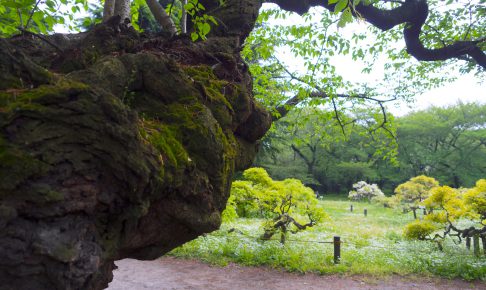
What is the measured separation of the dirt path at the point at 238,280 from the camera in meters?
7.58

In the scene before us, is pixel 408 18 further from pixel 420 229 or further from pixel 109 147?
pixel 420 229

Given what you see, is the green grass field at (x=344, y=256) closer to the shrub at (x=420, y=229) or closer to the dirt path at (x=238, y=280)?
the dirt path at (x=238, y=280)

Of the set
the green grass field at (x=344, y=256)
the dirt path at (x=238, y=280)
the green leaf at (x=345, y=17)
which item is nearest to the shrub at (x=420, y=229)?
→ the green grass field at (x=344, y=256)

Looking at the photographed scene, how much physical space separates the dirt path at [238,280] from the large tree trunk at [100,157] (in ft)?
19.4

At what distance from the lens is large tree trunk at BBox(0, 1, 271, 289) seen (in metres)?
1.33

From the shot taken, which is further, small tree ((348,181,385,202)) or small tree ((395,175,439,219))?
small tree ((348,181,385,202))

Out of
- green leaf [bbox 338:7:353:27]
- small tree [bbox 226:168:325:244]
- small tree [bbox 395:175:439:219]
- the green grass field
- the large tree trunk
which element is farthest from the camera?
small tree [bbox 395:175:439:219]

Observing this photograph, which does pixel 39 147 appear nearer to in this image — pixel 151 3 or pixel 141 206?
pixel 141 206

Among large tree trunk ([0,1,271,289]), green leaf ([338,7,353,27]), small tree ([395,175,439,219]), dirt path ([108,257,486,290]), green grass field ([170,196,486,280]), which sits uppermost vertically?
small tree ([395,175,439,219])

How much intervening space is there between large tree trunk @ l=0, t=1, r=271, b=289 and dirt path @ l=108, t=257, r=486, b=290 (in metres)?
5.91

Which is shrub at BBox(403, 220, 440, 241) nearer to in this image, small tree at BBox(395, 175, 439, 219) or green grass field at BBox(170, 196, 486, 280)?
green grass field at BBox(170, 196, 486, 280)

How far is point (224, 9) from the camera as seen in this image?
3586 mm

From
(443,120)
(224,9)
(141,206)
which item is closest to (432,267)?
(224,9)

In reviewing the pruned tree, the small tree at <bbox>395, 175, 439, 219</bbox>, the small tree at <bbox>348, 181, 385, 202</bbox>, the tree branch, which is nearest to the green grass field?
the tree branch
